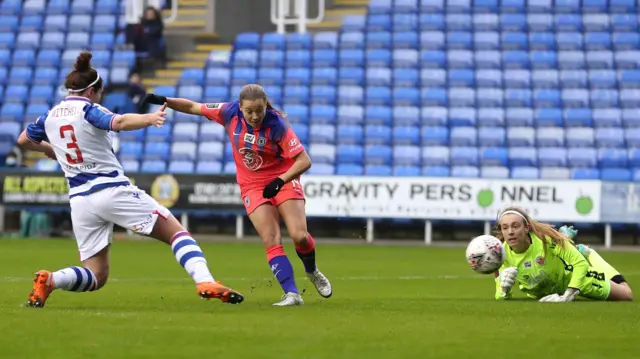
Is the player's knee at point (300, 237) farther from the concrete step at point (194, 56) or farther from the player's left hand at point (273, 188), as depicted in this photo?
the concrete step at point (194, 56)

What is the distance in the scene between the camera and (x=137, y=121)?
7805mm

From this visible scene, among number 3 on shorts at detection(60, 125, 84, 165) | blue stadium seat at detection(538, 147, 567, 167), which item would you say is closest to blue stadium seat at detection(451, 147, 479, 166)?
blue stadium seat at detection(538, 147, 567, 167)

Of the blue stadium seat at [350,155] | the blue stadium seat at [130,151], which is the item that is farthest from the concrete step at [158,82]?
the blue stadium seat at [350,155]

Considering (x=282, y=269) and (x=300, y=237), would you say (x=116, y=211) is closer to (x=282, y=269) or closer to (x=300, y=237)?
(x=282, y=269)

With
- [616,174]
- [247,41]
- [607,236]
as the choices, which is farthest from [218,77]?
[607,236]

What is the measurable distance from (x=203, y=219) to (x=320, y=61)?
5085mm

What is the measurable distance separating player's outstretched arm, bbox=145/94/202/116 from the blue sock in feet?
4.00

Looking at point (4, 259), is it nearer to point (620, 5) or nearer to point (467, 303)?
point (467, 303)

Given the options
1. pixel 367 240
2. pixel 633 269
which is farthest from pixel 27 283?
pixel 367 240

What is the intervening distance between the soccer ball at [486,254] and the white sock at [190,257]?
7.95 ft

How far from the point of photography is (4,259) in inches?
645

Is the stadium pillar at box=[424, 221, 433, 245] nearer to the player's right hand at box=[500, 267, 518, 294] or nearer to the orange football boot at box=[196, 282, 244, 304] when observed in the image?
the player's right hand at box=[500, 267, 518, 294]

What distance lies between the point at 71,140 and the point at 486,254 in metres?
3.47

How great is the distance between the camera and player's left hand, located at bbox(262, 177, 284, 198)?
8961 mm
